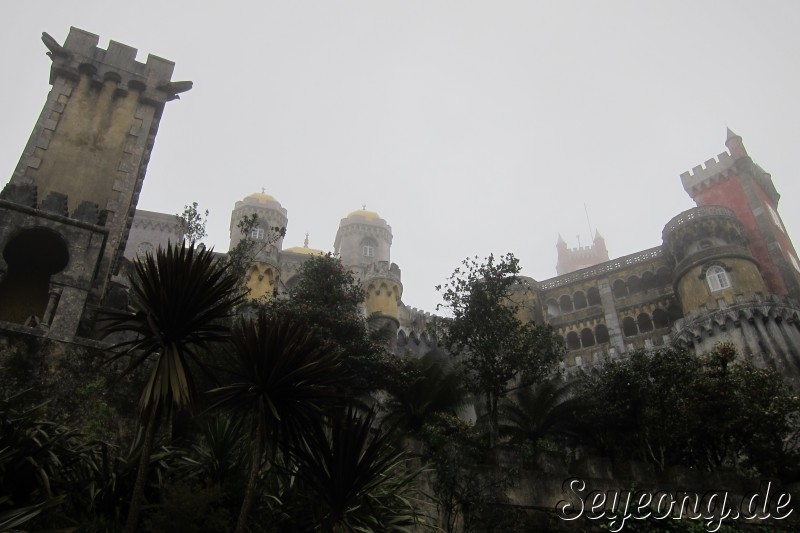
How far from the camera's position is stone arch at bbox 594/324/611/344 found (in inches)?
1512

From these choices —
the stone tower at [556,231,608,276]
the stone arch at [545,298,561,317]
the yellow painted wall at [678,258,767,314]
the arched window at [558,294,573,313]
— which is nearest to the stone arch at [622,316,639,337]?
the arched window at [558,294,573,313]

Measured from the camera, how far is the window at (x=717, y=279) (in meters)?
31.4

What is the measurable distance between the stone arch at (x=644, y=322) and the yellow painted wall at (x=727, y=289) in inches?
149

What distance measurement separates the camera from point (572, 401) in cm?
1802

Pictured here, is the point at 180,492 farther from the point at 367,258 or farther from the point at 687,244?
the point at 367,258

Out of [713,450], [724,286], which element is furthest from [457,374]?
[724,286]

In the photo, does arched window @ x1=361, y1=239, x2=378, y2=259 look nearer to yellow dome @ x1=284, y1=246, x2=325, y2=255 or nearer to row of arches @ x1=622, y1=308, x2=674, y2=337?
yellow dome @ x1=284, y1=246, x2=325, y2=255

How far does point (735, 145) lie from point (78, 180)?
41.1 metres

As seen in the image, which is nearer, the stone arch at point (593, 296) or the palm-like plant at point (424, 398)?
the palm-like plant at point (424, 398)

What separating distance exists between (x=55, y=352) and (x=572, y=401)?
1360cm

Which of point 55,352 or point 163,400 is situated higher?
point 55,352

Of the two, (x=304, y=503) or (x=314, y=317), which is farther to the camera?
(x=314, y=317)

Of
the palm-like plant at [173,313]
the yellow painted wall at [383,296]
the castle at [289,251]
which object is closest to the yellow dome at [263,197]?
the castle at [289,251]

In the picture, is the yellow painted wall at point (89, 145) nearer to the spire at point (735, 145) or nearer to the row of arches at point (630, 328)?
the row of arches at point (630, 328)
